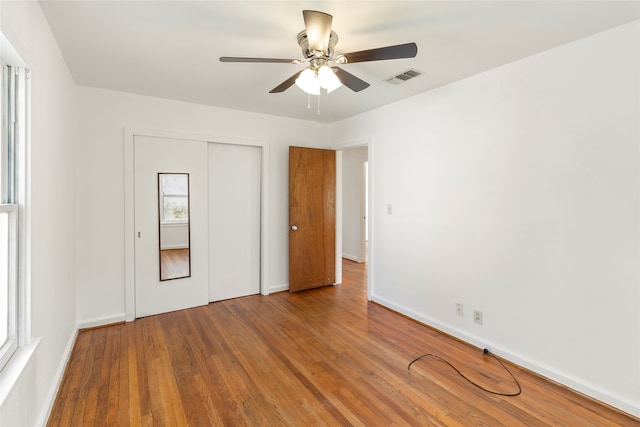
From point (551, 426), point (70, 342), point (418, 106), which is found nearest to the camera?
point (551, 426)

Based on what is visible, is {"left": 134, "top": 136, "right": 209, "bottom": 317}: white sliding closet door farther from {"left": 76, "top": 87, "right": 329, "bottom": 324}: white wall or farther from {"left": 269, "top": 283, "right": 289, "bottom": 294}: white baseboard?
{"left": 269, "top": 283, "right": 289, "bottom": 294}: white baseboard

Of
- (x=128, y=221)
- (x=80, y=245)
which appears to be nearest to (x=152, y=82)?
(x=128, y=221)

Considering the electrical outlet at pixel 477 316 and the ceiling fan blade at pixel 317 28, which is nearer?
the ceiling fan blade at pixel 317 28

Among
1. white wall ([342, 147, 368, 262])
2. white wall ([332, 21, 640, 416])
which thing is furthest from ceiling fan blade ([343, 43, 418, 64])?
white wall ([342, 147, 368, 262])

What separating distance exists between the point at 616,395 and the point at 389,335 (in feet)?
5.30

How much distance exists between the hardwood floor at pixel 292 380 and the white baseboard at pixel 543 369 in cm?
6

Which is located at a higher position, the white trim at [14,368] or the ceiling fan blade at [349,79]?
the ceiling fan blade at [349,79]

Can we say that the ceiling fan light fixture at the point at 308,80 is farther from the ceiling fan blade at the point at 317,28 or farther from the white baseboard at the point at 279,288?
the white baseboard at the point at 279,288

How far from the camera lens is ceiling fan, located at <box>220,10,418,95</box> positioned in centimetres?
164

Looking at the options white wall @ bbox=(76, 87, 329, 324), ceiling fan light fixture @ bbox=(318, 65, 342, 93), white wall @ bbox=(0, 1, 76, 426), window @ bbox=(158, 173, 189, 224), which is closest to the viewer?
white wall @ bbox=(0, 1, 76, 426)

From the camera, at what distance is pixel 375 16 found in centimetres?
189

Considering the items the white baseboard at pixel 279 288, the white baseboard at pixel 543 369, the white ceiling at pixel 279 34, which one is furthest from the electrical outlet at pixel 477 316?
the white baseboard at pixel 279 288

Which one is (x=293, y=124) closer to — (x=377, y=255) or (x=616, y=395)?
(x=377, y=255)

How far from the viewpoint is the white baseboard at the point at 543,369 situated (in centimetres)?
201
